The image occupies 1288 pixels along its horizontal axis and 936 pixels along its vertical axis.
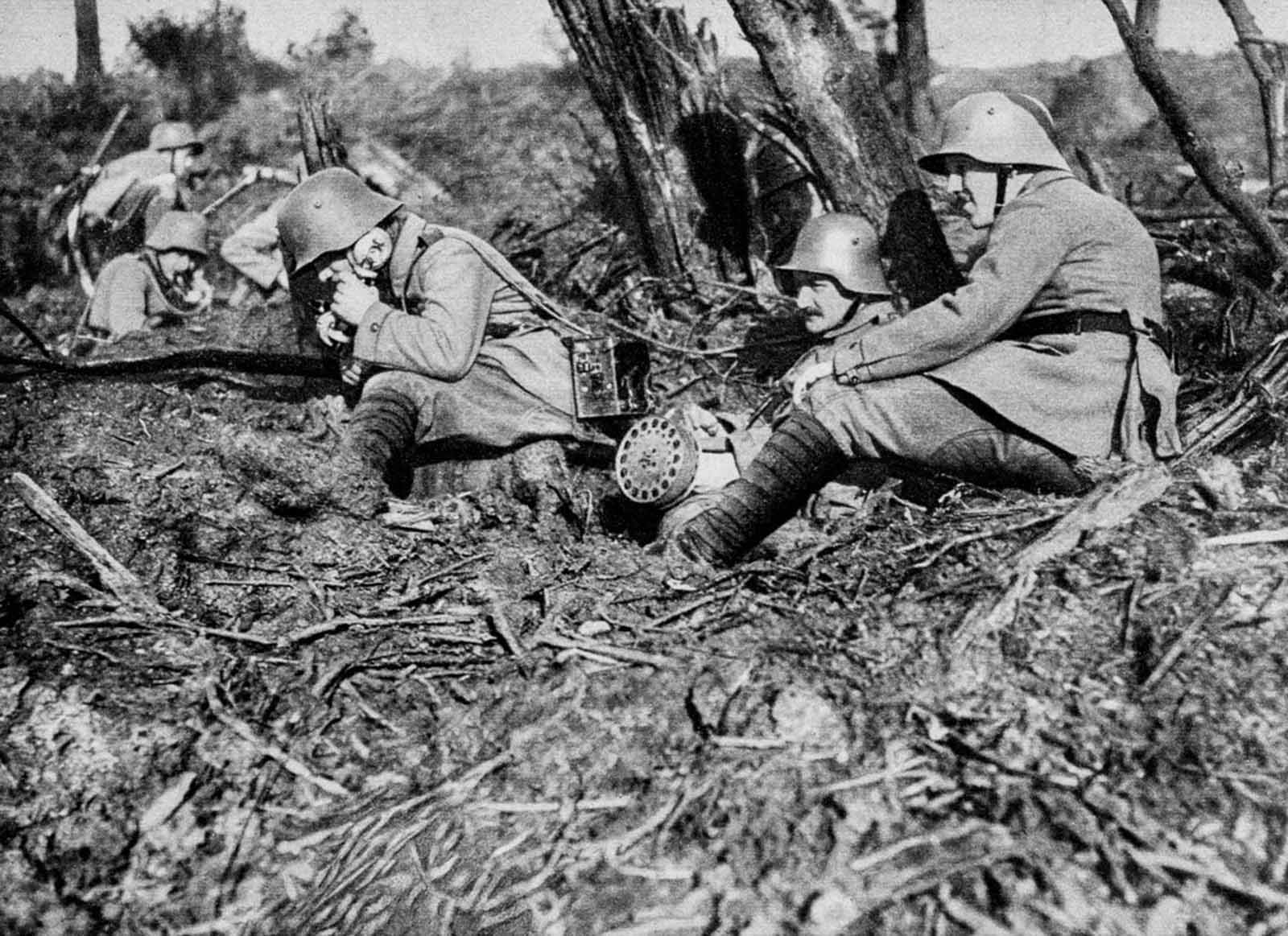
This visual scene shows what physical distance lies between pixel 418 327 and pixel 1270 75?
4.34 m

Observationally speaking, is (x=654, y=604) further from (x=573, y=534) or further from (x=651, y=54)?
(x=651, y=54)

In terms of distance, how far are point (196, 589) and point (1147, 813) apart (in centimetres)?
258

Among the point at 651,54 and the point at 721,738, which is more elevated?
the point at 651,54

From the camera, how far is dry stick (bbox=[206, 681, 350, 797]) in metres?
2.40

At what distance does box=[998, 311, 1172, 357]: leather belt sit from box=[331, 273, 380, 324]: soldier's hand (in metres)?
2.67

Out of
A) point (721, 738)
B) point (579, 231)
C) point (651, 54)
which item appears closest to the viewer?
point (721, 738)

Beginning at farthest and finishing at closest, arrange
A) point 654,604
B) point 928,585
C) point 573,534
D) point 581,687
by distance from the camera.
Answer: point 573,534 → point 654,604 → point 928,585 → point 581,687

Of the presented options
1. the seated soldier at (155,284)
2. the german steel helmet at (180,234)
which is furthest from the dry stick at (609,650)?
the german steel helmet at (180,234)

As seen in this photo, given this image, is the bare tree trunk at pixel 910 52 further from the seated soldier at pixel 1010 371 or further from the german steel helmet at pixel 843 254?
the seated soldier at pixel 1010 371

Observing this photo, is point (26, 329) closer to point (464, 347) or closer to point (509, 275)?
point (464, 347)

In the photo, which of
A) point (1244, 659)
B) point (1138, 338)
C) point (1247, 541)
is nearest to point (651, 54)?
point (1138, 338)

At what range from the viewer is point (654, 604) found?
3066 mm

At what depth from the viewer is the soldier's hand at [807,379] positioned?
4.00 metres

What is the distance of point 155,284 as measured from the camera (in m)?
8.78
